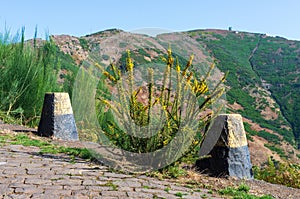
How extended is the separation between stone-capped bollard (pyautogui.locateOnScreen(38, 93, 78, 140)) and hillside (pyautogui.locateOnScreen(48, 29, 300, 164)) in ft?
3.70

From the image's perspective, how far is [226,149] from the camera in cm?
519

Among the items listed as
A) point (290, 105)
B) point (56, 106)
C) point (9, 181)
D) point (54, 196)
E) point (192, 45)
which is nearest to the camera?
point (54, 196)

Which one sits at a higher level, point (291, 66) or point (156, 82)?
point (291, 66)

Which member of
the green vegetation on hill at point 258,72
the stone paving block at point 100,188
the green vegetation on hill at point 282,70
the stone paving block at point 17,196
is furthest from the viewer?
the green vegetation on hill at point 282,70

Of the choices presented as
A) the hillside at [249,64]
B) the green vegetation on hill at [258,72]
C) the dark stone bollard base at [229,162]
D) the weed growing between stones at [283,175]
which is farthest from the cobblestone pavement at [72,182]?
the green vegetation on hill at [258,72]

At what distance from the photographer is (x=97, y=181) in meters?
4.02

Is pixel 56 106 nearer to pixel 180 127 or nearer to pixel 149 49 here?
pixel 149 49

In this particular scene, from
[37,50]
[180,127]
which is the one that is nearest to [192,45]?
[180,127]

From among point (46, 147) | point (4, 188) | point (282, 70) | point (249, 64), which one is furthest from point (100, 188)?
point (249, 64)

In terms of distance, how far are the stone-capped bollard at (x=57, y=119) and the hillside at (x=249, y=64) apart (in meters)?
1.13

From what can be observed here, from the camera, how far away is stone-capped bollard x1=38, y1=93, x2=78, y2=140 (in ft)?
24.3

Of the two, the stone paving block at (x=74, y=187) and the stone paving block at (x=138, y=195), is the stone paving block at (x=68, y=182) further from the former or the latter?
the stone paving block at (x=138, y=195)

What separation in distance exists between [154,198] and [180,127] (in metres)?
1.53

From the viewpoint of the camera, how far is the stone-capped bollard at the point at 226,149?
5184 millimetres
